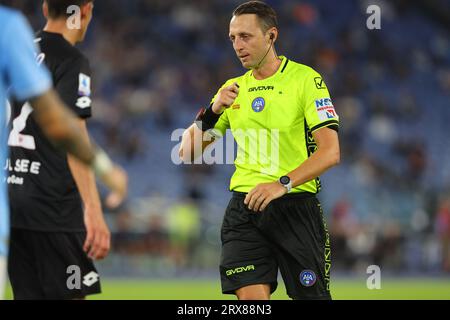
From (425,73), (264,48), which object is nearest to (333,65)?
(425,73)

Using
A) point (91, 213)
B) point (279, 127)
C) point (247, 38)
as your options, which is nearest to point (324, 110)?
point (279, 127)

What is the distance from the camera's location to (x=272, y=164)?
240 inches

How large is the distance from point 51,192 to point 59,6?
1.17 meters

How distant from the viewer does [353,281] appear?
18.1 meters

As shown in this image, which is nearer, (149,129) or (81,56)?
(81,56)

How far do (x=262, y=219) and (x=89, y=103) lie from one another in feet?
4.78

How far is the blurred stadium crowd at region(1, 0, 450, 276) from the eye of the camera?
19.1 m

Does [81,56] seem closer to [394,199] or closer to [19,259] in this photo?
[19,259]

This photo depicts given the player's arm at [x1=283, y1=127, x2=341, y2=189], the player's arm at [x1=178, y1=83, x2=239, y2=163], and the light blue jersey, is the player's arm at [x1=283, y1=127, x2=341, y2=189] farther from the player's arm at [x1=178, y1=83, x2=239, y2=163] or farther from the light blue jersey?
the light blue jersey

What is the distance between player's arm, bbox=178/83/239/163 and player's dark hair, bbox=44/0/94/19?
1.14 meters

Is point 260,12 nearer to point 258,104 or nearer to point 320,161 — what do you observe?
point 258,104

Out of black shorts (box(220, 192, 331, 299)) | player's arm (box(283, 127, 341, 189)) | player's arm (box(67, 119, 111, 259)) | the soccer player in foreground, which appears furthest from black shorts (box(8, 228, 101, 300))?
the soccer player in foreground

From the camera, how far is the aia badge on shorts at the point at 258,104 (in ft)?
20.2

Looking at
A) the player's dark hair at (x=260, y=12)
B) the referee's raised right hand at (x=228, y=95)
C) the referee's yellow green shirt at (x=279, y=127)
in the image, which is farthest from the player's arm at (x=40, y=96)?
the player's dark hair at (x=260, y=12)
